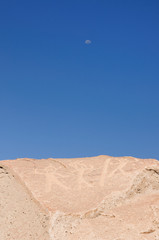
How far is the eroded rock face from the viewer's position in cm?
751

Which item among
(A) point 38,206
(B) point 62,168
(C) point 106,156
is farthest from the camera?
(C) point 106,156

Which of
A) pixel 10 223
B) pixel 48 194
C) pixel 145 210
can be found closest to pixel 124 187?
pixel 145 210

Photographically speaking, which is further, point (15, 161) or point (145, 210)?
point (15, 161)

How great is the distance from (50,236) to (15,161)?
2.80 meters

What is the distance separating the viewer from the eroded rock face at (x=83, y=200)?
7508 millimetres

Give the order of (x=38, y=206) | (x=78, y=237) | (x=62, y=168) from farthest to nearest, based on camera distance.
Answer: (x=62, y=168) < (x=38, y=206) < (x=78, y=237)

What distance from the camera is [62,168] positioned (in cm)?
948

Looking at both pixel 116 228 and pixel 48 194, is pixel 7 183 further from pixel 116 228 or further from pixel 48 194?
pixel 116 228

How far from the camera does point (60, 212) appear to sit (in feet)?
25.5

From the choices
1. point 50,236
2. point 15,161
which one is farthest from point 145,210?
point 15,161

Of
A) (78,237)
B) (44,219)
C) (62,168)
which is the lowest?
(78,237)

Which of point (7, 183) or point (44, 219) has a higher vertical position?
point (7, 183)

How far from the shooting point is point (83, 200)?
8094 mm

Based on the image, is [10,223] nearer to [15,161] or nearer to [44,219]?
[44,219]
